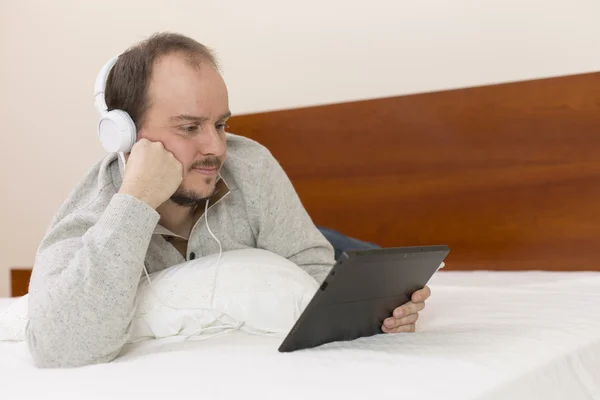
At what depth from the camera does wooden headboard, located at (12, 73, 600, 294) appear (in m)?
2.02

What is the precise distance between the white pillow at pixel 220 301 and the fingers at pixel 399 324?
0.47 ft

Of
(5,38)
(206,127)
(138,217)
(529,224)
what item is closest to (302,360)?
(138,217)

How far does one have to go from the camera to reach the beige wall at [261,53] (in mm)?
2139

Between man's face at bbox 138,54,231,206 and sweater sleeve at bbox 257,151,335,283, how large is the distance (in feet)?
0.48

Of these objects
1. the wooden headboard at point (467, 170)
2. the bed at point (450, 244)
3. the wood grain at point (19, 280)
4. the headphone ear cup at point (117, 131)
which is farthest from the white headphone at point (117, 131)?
the wood grain at point (19, 280)

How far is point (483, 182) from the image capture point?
84.6 inches

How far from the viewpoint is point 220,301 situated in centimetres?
123

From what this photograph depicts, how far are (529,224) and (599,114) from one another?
0.35m

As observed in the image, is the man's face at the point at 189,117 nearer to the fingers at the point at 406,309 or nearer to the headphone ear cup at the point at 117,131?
the headphone ear cup at the point at 117,131

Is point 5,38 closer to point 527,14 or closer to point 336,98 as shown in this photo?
point 336,98

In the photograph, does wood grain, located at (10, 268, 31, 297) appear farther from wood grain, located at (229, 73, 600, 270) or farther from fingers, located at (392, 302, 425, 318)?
fingers, located at (392, 302, 425, 318)

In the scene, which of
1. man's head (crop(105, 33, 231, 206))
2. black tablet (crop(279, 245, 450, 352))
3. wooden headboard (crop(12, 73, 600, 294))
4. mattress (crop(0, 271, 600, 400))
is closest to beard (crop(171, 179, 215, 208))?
man's head (crop(105, 33, 231, 206))

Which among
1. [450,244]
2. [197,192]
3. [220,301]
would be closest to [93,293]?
[220,301]

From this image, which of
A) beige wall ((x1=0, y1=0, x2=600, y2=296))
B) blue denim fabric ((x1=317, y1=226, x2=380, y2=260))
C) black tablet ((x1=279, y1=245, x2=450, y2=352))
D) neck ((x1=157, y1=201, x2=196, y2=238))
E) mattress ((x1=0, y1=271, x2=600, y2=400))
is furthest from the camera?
beige wall ((x1=0, y1=0, x2=600, y2=296))
